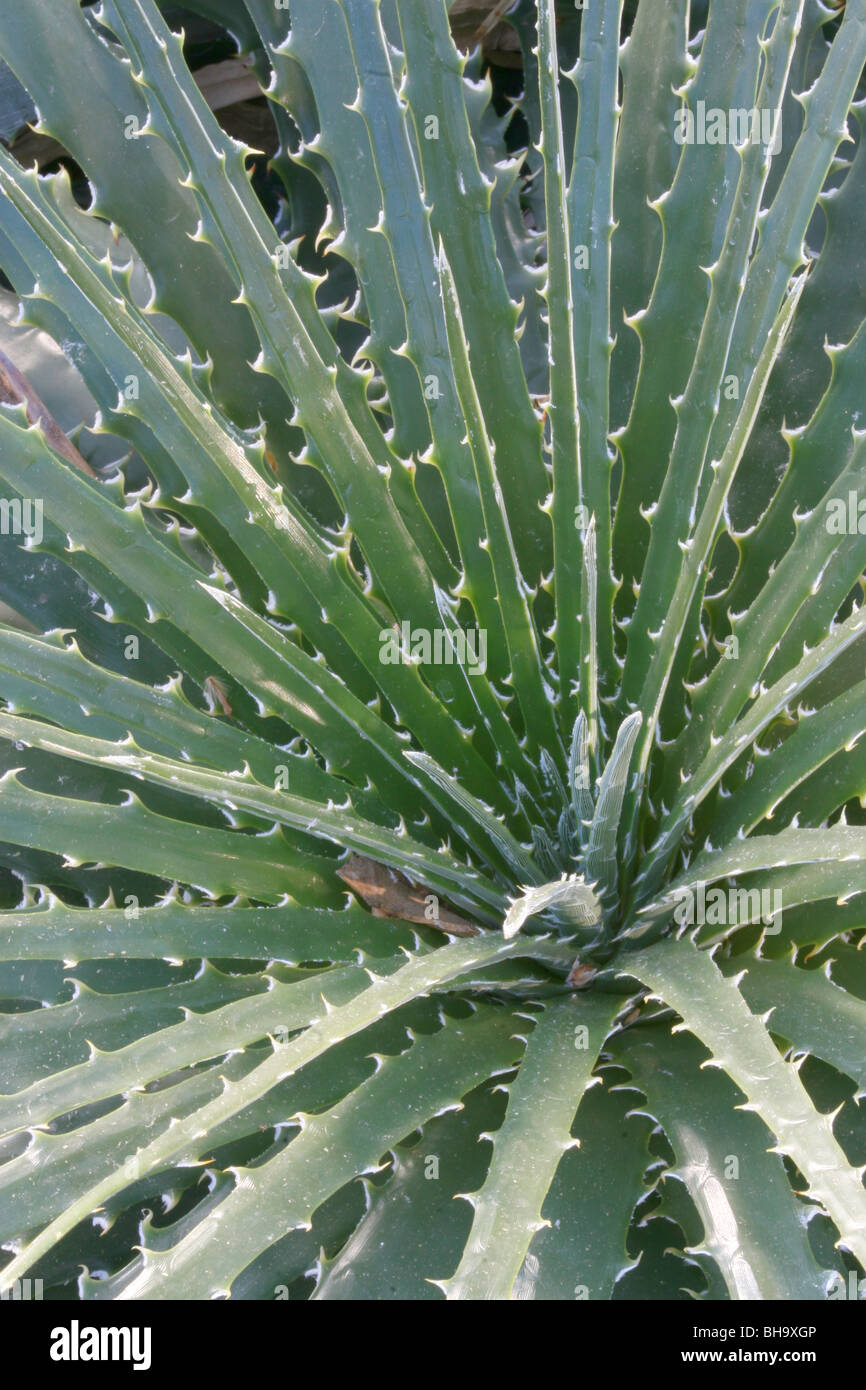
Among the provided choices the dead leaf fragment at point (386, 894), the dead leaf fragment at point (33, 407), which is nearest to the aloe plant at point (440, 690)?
the dead leaf fragment at point (386, 894)

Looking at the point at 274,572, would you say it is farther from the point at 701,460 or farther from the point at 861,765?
the point at 861,765

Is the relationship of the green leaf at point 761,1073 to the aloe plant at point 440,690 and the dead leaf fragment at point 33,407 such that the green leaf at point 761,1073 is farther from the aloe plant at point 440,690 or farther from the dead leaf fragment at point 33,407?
the dead leaf fragment at point 33,407

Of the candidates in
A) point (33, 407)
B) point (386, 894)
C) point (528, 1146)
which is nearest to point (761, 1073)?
point (528, 1146)

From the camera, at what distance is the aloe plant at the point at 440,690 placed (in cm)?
73

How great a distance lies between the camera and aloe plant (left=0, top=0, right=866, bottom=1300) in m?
0.73

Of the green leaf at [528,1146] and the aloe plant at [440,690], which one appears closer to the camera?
the green leaf at [528,1146]

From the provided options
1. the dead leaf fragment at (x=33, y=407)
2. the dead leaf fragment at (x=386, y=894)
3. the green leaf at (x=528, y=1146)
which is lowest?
the green leaf at (x=528, y=1146)

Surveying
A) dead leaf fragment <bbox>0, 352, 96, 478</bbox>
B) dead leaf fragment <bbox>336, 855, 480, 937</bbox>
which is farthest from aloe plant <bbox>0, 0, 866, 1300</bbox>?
dead leaf fragment <bbox>0, 352, 96, 478</bbox>

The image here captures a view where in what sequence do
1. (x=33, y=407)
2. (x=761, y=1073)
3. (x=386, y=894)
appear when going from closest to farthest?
(x=761, y=1073), (x=386, y=894), (x=33, y=407)

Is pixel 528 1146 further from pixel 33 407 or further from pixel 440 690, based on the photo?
pixel 33 407

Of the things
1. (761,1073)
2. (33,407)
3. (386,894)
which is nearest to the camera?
(761,1073)

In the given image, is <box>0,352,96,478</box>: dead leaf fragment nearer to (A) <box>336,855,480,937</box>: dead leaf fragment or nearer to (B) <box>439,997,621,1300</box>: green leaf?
(A) <box>336,855,480,937</box>: dead leaf fragment

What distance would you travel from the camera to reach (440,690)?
98cm

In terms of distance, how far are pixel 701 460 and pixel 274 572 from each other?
0.35m
